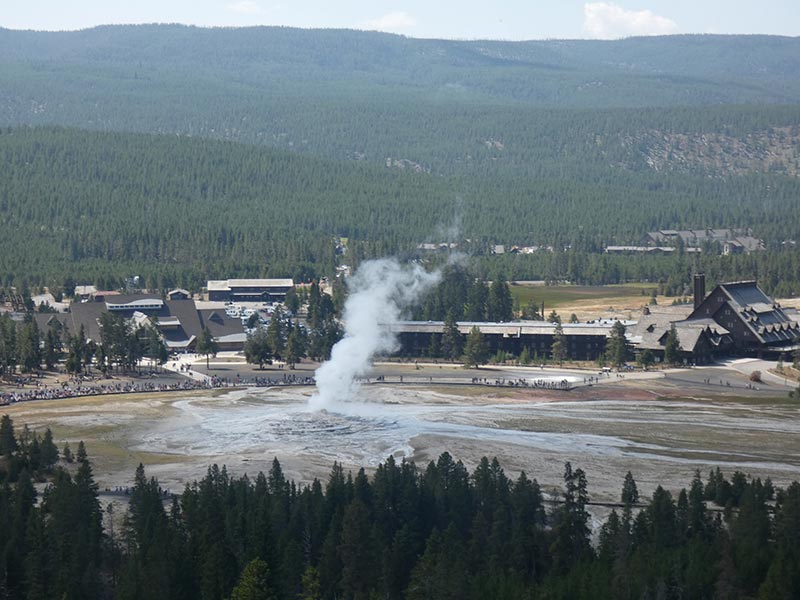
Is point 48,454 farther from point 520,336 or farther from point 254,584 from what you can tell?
point 520,336

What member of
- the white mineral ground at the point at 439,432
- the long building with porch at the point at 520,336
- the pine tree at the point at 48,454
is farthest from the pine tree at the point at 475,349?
the pine tree at the point at 48,454

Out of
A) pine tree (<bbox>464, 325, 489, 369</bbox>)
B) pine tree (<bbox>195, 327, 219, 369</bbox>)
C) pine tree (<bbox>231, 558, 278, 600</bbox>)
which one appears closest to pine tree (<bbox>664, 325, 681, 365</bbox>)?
pine tree (<bbox>464, 325, 489, 369</bbox>)

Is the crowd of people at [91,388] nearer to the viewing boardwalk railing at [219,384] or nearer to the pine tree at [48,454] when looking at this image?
the viewing boardwalk railing at [219,384]

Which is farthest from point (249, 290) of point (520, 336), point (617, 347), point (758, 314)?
point (758, 314)

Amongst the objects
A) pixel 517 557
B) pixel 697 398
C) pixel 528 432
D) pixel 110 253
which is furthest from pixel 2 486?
pixel 110 253

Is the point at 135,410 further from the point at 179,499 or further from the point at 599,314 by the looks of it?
the point at 599,314

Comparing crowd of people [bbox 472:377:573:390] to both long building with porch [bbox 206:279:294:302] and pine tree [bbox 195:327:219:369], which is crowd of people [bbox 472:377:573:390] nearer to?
pine tree [bbox 195:327:219:369]
